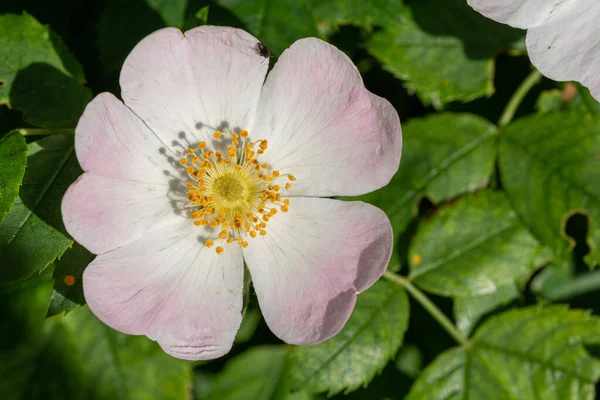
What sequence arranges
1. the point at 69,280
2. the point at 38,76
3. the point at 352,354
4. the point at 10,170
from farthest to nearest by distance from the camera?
the point at 352,354 < the point at 38,76 < the point at 69,280 < the point at 10,170

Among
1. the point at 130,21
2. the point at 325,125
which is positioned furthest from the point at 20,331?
the point at 325,125

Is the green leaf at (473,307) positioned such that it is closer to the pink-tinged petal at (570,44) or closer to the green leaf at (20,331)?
the pink-tinged petal at (570,44)

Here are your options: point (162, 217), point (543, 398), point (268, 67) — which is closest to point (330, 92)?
point (268, 67)

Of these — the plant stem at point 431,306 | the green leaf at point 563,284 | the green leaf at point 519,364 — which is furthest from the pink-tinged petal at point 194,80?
the green leaf at point 563,284

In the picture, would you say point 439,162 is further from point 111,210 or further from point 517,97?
point 111,210

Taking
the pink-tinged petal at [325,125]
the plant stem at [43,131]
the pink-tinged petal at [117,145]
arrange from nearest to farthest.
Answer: the pink-tinged petal at [117,145] → the pink-tinged petal at [325,125] → the plant stem at [43,131]

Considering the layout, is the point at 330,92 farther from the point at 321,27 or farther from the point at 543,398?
the point at 543,398

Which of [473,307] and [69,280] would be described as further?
[473,307]
